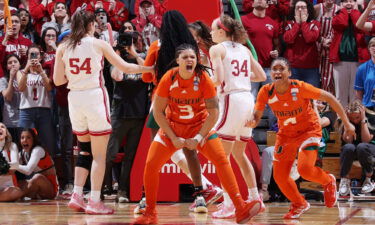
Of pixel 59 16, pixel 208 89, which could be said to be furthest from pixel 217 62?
pixel 59 16

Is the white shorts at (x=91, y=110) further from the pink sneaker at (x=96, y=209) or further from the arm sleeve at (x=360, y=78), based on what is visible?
the arm sleeve at (x=360, y=78)

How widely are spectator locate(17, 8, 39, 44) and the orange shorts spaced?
5.40 meters

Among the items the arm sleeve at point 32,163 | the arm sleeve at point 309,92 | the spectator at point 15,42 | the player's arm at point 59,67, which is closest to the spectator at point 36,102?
the arm sleeve at point 32,163

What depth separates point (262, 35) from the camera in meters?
10.9

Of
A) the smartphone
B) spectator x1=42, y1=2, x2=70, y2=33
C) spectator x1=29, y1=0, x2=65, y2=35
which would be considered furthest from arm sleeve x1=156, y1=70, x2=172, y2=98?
spectator x1=29, y1=0, x2=65, y2=35

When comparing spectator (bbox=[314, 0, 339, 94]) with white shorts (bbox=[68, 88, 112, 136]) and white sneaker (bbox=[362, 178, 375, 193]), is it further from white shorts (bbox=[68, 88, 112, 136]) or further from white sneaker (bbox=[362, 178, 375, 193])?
white shorts (bbox=[68, 88, 112, 136])

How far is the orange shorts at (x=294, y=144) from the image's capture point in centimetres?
744

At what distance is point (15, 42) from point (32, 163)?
7.10 ft

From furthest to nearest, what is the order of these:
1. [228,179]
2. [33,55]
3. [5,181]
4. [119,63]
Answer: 1. [33,55]
2. [5,181]
3. [119,63]
4. [228,179]

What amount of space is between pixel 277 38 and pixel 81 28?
4.45 metres

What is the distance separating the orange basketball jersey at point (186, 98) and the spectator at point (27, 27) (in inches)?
224

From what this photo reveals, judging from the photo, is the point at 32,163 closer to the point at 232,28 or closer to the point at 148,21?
the point at 148,21

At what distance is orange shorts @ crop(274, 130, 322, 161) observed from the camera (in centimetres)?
744

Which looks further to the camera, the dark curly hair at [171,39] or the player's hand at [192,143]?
the dark curly hair at [171,39]
